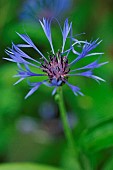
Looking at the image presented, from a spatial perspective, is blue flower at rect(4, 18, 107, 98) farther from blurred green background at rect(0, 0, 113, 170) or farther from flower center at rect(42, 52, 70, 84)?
blurred green background at rect(0, 0, 113, 170)

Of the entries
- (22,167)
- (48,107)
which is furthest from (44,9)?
(22,167)

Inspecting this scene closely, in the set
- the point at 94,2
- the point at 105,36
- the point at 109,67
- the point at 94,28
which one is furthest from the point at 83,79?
the point at 94,2

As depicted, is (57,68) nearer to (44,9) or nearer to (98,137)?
(98,137)

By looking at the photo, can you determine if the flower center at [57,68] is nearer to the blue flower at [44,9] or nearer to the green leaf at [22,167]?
the green leaf at [22,167]

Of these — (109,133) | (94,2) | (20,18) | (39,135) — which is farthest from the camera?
(94,2)

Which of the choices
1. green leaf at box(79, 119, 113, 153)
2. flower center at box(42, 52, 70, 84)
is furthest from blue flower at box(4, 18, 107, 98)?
green leaf at box(79, 119, 113, 153)

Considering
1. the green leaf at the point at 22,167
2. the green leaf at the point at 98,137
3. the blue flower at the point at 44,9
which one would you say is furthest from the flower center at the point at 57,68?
the blue flower at the point at 44,9

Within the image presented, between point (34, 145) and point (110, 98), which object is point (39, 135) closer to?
point (34, 145)
